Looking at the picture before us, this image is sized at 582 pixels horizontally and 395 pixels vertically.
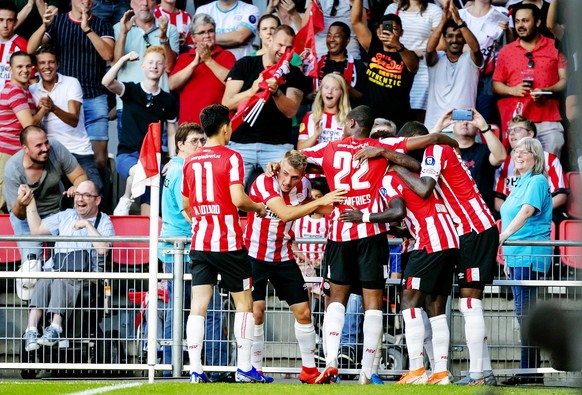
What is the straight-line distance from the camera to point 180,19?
13.0 meters

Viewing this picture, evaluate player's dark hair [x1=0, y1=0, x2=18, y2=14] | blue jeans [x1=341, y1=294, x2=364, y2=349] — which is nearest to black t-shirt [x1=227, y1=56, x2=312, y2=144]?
blue jeans [x1=341, y1=294, x2=364, y2=349]

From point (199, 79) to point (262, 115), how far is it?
3.99ft

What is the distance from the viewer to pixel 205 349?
31.1ft

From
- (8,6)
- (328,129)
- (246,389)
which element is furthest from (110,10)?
(246,389)

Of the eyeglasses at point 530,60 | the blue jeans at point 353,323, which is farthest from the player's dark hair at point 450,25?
the blue jeans at point 353,323

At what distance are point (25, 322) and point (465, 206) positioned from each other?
432cm

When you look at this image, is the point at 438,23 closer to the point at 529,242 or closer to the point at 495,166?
the point at 495,166

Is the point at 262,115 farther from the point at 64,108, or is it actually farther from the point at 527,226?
the point at 527,226

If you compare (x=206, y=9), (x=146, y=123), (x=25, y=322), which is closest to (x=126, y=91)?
(x=146, y=123)

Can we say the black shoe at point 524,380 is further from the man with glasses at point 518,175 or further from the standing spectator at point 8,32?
the standing spectator at point 8,32

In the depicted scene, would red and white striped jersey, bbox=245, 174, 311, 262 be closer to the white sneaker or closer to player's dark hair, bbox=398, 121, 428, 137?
player's dark hair, bbox=398, 121, 428, 137

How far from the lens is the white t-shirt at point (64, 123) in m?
12.2

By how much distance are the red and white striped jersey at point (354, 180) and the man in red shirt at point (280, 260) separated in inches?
10.1

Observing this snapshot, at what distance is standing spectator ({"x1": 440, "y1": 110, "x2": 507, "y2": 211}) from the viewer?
11.6m
